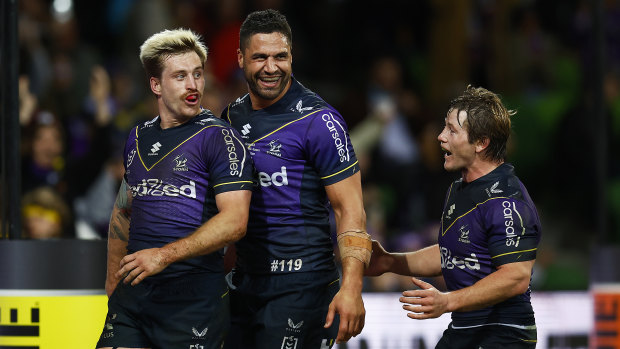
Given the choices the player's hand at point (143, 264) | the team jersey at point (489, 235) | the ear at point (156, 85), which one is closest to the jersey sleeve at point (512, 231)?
the team jersey at point (489, 235)

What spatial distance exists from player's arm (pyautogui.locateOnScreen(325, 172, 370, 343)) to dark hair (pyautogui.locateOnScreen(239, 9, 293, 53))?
856 mm

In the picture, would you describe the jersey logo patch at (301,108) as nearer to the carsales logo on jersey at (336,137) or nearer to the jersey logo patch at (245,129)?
the carsales logo on jersey at (336,137)

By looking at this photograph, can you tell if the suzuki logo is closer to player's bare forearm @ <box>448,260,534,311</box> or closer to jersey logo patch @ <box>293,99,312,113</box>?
jersey logo patch @ <box>293,99,312,113</box>

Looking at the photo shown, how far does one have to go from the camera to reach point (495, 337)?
15.1ft

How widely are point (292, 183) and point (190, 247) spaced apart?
30.5 inches

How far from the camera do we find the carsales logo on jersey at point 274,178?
489 centimetres

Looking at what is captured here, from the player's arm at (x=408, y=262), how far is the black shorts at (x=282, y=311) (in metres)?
0.33

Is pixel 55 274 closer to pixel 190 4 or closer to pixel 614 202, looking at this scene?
pixel 190 4

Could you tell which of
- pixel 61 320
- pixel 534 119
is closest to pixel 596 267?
pixel 61 320

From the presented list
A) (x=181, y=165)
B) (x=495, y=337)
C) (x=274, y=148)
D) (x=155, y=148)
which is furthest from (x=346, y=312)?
(x=155, y=148)

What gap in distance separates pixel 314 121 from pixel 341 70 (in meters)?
8.20

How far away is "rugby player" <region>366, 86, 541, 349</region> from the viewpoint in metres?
4.40

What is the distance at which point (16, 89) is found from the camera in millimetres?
5570

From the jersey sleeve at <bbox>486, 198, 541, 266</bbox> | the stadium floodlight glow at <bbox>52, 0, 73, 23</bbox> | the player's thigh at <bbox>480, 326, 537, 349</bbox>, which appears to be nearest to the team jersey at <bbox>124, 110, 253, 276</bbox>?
the jersey sleeve at <bbox>486, 198, 541, 266</bbox>
